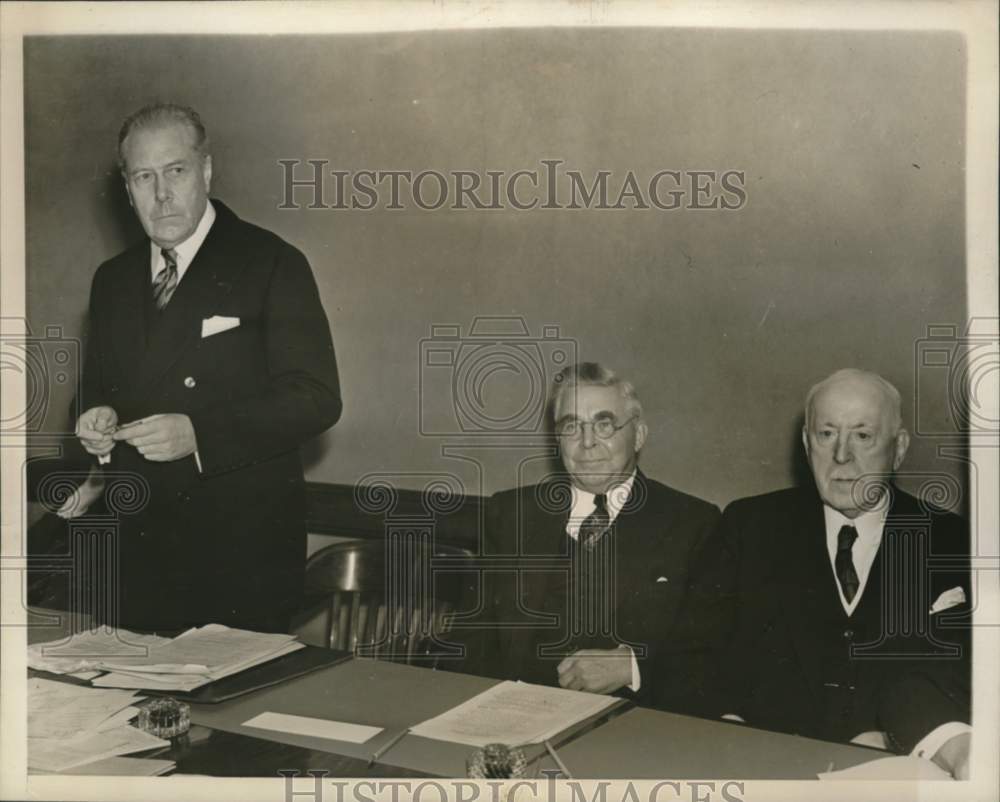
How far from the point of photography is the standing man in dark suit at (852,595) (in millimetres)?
3070

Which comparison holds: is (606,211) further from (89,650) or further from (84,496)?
(89,650)

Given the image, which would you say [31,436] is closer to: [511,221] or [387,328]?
[387,328]

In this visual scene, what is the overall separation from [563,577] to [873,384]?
97cm

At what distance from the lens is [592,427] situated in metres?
3.13

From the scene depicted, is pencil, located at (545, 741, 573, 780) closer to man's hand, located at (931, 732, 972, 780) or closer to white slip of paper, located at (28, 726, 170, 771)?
white slip of paper, located at (28, 726, 170, 771)

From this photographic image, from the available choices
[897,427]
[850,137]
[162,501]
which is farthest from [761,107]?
[162,501]

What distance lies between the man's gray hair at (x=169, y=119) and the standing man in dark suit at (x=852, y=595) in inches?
69.1

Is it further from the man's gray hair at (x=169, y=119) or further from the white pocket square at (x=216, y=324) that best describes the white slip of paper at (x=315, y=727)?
the man's gray hair at (x=169, y=119)

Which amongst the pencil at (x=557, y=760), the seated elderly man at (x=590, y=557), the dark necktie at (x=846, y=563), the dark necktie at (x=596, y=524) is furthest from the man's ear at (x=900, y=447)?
the pencil at (x=557, y=760)

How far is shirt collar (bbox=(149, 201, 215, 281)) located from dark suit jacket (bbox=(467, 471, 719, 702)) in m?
1.08

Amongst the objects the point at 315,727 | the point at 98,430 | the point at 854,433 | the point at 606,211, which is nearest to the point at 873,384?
the point at 854,433

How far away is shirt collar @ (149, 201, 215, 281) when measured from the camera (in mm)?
3236

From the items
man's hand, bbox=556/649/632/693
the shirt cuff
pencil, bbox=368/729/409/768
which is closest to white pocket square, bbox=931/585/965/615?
the shirt cuff

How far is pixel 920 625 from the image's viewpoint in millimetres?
3100
